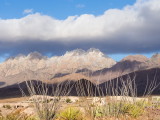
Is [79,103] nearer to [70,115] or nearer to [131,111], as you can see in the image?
[70,115]

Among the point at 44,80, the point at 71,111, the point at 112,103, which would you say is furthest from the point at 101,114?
the point at 44,80

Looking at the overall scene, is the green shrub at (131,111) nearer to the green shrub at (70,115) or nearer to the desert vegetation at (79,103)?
the desert vegetation at (79,103)

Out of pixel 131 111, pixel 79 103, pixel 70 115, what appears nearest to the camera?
pixel 70 115

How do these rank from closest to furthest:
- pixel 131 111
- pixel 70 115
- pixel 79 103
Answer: pixel 70 115 → pixel 79 103 → pixel 131 111

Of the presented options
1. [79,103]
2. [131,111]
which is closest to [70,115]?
[79,103]

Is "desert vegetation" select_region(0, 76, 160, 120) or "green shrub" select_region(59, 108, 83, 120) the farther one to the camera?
"green shrub" select_region(59, 108, 83, 120)

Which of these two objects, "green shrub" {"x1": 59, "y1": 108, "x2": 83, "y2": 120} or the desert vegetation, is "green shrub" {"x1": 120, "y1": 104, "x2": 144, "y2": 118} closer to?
the desert vegetation


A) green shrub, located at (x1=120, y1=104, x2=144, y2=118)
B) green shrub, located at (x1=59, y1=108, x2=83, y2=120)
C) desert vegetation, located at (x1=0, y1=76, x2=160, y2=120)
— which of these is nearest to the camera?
desert vegetation, located at (x1=0, y1=76, x2=160, y2=120)

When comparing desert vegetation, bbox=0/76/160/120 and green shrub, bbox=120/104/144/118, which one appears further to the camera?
green shrub, bbox=120/104/144/118

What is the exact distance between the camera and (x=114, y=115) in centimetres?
1099

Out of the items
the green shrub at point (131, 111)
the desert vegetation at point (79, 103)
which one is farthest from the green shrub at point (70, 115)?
the green shrub at point (131, 111)

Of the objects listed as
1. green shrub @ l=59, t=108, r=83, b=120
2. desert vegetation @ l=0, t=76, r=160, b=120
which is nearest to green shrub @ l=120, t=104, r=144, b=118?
desert vegetation @ l=0, t=76, r=160, b=120

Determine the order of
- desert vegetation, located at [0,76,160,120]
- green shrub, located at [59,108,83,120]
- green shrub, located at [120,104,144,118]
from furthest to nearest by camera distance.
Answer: green shrub, located at [120,104,144,118] < green shrub, located at [59,108,83,120] < desert vegetation, located at [0,76,160,120]

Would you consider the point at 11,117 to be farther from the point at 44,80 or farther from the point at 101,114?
the point at 101,114
